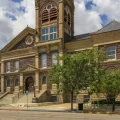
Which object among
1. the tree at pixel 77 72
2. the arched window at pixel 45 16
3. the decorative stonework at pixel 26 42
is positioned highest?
the arched window at pixel 45 16

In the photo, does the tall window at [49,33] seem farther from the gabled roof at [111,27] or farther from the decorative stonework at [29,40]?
the gabled roof at [111,27]

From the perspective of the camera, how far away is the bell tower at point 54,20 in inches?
2055

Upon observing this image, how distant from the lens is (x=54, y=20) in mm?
53344

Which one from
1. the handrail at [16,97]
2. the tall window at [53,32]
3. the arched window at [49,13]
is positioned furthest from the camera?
the arched window at [49,13]

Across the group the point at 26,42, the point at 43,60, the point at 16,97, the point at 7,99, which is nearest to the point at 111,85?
the point at 43,60

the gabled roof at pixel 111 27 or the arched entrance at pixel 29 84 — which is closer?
the gabled roof at pixel 111 27

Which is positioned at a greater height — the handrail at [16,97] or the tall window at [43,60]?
the tall window at [43,60]

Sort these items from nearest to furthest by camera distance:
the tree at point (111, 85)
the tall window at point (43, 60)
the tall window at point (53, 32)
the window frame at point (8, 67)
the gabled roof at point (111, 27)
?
the tree at point (111, 85) → the gabled roof at point (111, 27) → the tall window at point (53, 32) → the tall window at point (43, 60) → the window frame at point (8, 67)

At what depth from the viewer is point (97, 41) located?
46750mm

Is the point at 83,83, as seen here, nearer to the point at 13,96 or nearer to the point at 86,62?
the point at 86,62

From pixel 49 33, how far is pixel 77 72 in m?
18.2

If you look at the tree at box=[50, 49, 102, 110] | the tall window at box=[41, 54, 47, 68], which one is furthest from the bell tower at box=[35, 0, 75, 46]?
the tree at box=[50, 49, 102, 110]

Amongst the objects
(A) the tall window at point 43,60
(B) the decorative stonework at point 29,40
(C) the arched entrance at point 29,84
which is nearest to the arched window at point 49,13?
(B) the decorative stonework at point 29,40

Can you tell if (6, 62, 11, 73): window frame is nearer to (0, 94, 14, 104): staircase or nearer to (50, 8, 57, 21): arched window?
(0, 94, 14, 104): staircase
